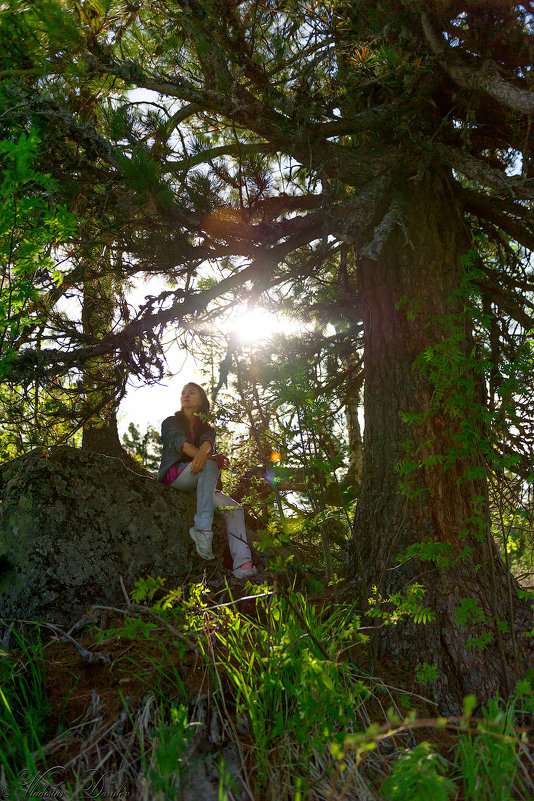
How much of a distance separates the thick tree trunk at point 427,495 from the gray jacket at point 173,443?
4.36 feet

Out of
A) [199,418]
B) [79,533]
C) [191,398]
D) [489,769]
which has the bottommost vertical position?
[489,769]

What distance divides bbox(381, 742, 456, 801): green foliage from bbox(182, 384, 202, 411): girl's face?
10.8 ft

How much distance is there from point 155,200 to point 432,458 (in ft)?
8.10

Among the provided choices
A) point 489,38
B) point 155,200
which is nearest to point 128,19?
point 155,200

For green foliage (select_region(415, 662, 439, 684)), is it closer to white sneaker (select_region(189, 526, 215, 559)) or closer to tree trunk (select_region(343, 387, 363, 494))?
white sneaker (select_region(189, 526, 215, 559))

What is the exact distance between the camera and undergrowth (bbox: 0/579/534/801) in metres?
2.11

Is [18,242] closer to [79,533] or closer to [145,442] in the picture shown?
[79,533]

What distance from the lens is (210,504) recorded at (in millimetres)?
4262

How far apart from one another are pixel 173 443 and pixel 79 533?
1030 millimetres

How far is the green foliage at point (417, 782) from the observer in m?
1.60

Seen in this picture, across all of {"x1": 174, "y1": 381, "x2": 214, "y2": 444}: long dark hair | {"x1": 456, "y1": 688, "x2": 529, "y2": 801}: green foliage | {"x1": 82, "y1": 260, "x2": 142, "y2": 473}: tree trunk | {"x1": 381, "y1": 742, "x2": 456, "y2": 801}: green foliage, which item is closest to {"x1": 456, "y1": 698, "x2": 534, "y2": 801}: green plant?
{"x1": 456, "y1": 688, "x2": 529, "y2": 801}: green foliage

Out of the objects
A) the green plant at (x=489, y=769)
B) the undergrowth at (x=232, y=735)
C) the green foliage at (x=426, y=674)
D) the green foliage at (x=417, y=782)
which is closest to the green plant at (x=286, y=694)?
the undergrowth at (x=232, y=735)

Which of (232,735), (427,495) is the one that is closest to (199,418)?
(427,495)

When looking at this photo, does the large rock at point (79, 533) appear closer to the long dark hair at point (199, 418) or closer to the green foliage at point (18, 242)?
the long dark hair at point (199, 418)
